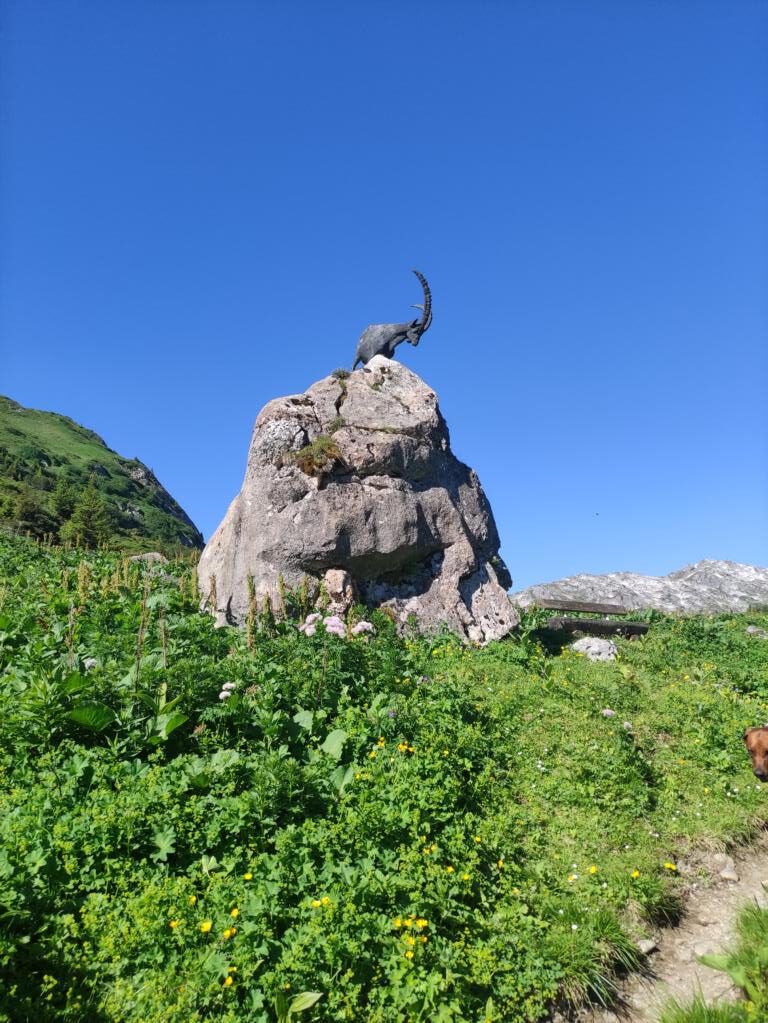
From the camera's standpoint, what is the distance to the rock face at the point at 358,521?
12680mm

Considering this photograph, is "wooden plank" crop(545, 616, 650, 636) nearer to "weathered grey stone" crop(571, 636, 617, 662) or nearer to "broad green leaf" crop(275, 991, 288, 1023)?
"weathered grey stone" crop(571, 636, 617, 662)

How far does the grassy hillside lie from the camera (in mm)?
4297

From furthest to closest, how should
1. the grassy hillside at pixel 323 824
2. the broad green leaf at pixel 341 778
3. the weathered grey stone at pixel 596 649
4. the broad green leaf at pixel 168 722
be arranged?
the weathered grey stone at pixel 596 649 → the broad green leaf at pixel 168 722 → the broad green leaf at pixel 341 778 → the grassy hillside at pixel 323 824

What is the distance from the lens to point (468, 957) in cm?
487

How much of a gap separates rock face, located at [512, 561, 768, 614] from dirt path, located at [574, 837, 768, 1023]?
17118mm

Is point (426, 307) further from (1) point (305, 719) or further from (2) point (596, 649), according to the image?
(1) point (305, 719)

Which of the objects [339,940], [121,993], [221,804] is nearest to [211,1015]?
[121,993]

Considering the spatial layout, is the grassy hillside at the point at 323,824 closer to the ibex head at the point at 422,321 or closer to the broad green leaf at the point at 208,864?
the broad green leaf at the point at 208,864

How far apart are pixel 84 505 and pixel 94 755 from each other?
45.4m

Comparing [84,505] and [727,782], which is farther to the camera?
[84,505]

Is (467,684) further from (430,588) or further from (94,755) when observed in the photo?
(94,755)

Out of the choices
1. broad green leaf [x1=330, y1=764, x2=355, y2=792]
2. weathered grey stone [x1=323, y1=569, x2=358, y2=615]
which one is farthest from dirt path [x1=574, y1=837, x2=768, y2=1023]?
weathered grey stone [x1=323, y1=569, x2=358, y2=615]

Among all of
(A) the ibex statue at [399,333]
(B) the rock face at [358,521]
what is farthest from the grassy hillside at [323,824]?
(A) the ibex statue at [399,333]

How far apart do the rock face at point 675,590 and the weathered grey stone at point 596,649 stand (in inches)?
376
